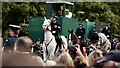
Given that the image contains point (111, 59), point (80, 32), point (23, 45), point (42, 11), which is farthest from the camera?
point (42, 11)

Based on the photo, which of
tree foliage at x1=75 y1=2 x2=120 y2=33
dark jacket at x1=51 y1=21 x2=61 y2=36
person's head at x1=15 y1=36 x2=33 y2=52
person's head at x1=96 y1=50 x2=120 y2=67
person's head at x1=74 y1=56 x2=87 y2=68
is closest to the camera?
person's head at x1=96 y1=50 x2=120 y2=67

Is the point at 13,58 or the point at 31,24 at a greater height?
the point at 13,58

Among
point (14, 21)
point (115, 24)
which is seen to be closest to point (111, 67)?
point (14, 21)

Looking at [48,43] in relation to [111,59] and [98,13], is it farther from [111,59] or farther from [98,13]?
[98,13]

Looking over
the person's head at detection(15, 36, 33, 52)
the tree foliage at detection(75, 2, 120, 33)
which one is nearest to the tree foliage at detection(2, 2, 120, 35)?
the tree foliage at detection(75, 2, 120, 33)

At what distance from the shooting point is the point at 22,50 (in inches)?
223

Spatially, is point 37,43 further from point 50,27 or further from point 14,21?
point 14,21

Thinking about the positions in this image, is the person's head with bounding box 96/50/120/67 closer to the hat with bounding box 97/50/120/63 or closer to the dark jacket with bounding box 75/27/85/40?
the hat with bounding box 97/50/120/63

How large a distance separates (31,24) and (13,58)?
13.4m

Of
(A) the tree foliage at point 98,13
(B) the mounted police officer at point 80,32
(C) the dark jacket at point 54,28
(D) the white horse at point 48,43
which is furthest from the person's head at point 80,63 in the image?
(A) the tree foliage at point 98,13

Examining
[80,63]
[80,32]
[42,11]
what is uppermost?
[80,63]

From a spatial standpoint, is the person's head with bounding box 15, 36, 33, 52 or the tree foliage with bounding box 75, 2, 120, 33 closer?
the person's head with bounding box 15, 36, 33, 52

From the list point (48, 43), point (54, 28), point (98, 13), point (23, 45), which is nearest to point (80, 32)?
point (54, 28)

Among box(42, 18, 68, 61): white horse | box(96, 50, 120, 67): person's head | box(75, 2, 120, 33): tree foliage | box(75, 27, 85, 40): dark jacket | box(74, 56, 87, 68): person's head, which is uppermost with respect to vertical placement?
box(96, 50, 120, 67): person's head
